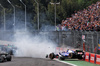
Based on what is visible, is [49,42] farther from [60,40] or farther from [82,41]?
[82,41]

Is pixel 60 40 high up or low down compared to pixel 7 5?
down

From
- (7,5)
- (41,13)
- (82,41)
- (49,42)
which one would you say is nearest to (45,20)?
(41,13)

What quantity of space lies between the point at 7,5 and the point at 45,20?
66.6ft

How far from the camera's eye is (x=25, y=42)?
3709 centimetres

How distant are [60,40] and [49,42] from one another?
2411 mm

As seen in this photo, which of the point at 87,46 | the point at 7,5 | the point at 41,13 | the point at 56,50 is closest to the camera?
the point at 87,46

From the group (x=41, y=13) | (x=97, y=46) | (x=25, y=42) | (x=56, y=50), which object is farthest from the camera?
(x=41, y=13)

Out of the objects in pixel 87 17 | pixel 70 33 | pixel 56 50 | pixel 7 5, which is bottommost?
pixel 56 50

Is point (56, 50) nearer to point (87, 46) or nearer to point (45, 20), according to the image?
point (87, 46)

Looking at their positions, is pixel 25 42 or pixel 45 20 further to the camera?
pixel 45 20

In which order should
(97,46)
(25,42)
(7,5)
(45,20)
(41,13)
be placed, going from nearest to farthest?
(97,46) → (25,42) → (45,20) → (41,13) → (7,5)

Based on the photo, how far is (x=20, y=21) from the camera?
71812mm

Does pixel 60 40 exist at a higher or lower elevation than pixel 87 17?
lower

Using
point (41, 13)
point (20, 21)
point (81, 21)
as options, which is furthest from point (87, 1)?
point (81, 21)
